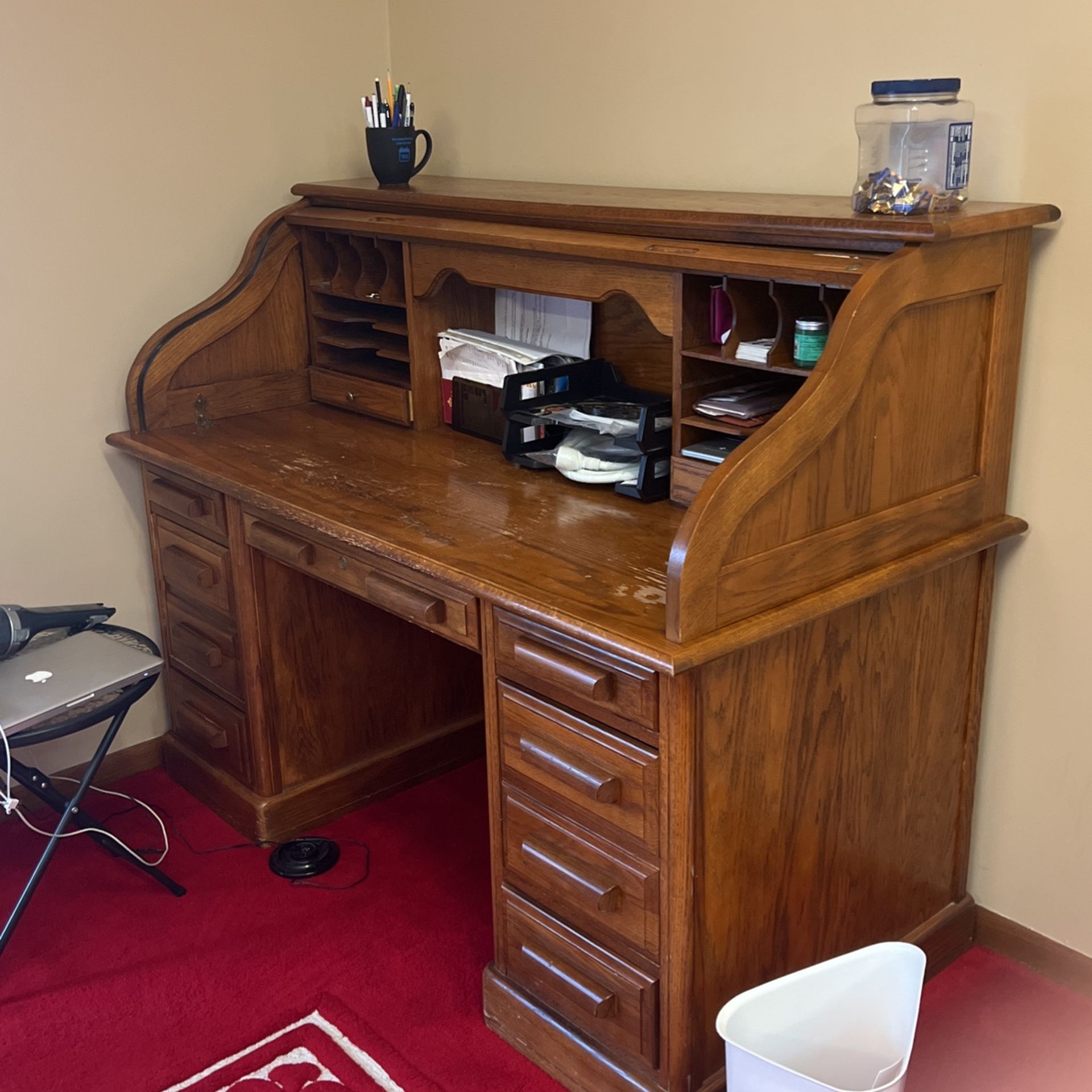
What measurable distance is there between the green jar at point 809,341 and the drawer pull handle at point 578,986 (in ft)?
3.22

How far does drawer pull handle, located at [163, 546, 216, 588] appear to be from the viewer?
254 cm

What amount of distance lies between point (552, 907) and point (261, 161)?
1820 millimetres

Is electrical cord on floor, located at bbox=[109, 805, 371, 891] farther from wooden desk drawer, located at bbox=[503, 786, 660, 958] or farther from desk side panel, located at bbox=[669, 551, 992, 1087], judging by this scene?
desk side panel, located at bbox=[669, 551, 992, 1087]

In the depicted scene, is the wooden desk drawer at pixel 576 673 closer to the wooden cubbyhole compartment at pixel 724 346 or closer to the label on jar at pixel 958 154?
the wooden cubbyhole compartment at pixel 724 346

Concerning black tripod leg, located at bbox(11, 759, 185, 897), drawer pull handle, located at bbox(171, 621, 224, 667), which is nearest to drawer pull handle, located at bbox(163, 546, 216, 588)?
drawer pull handle, located at bbox(171, 621, 224, 667)

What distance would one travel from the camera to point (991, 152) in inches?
74.2

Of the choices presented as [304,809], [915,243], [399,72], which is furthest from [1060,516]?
[399,72]

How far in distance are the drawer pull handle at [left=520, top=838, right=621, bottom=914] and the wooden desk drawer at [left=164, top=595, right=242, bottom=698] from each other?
0.94m

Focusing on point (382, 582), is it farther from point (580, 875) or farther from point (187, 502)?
point (187, 502)

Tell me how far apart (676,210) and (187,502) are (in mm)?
1203

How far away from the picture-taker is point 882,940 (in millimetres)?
2076

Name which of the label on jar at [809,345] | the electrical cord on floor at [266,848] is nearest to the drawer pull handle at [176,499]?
the electrical cord on floor at [266,848]

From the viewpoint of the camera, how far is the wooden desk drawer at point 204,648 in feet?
8.50

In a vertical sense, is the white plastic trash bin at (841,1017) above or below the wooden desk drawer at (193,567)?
below
